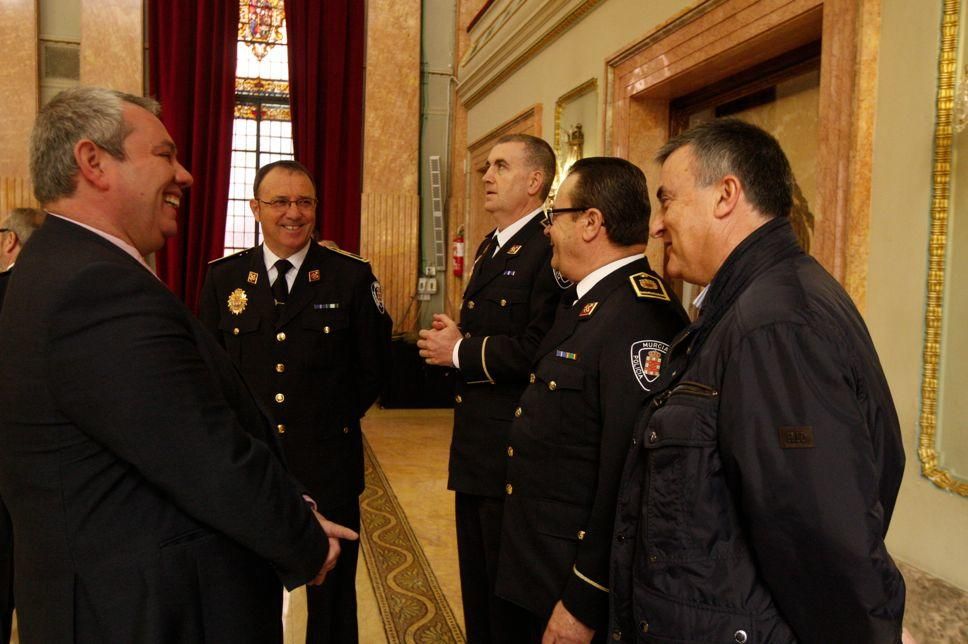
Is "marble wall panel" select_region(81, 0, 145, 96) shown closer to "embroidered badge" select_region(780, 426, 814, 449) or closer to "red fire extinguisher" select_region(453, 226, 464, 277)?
"red fire extinguisher" select_region(453, 226, 464, 277)

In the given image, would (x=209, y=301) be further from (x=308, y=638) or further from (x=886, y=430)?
(x=886, y=430)

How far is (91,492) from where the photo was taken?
50.6 inches

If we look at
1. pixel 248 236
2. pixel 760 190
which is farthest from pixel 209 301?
pixel 248 236

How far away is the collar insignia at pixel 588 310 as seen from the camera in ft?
5.75

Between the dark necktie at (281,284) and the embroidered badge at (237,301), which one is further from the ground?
the dark necktie at (281,284)

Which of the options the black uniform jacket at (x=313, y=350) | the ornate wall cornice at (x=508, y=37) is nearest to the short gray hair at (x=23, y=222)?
the black uniform jacket at (x=313, y=350)

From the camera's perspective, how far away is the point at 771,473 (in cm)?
106

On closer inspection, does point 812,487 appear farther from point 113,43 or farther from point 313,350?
point 113,43

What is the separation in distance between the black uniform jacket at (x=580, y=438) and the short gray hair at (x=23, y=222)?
2081mm

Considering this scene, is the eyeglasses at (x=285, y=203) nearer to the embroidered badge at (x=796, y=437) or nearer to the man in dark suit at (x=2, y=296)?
the man in dark suit at (x=2, y=296)

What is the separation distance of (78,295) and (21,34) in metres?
8.53

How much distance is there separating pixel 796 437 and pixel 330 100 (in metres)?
8.40

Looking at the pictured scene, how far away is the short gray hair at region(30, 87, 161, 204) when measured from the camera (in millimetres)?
A: 1375

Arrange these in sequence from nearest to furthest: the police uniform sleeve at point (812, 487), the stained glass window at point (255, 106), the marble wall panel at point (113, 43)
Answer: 1. the police uniform sleeve at point (812, 487)
2. the marble wall panel at point (113, 43)
3. the stained glass window at point (255, 106)
